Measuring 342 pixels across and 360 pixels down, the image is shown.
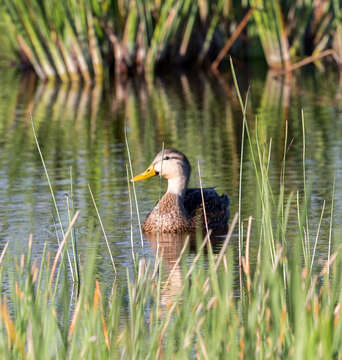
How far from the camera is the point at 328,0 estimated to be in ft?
61.2

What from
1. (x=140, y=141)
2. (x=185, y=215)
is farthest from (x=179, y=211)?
(x=140, y=141)

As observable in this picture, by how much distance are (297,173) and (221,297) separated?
18.6 feet

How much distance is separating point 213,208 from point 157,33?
396 inches

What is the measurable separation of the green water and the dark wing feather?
17 cm

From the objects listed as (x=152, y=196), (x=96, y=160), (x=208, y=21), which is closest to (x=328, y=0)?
(x=208, y=21)

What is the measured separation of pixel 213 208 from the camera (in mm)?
7828

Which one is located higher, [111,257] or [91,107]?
[91,107]

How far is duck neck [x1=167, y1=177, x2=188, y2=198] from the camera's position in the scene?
27.0 ft

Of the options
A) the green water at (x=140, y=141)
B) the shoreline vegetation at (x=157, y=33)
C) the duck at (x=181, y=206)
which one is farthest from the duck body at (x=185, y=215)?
the shoreline vegetation at (x=157, y=33)

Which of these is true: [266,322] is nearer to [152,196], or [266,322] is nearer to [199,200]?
[199,200]

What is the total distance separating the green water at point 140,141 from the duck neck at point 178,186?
30cm

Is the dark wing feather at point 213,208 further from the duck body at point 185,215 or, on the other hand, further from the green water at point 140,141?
the green water at point 140,141

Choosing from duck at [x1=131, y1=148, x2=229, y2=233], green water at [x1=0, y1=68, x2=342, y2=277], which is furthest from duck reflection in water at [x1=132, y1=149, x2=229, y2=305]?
green water at [x1=0, y1=68, x2=342, y2=277]

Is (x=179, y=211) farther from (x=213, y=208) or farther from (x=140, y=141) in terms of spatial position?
(x=140, y=141)
